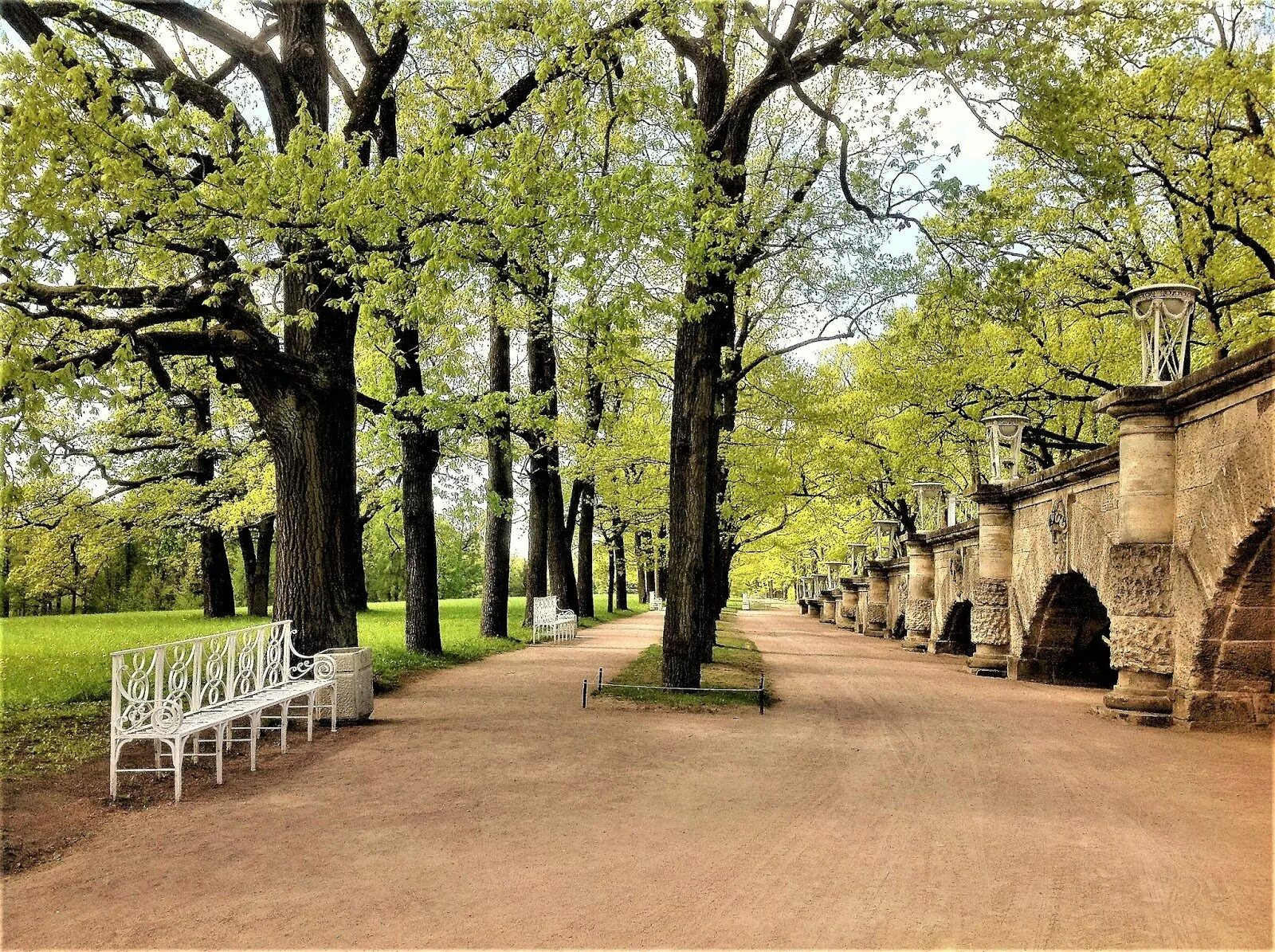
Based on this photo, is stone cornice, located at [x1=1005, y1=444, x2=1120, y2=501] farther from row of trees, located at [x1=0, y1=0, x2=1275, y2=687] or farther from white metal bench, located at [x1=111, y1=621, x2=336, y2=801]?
white metal bench, located at [x1=111, y1=621, x2=336, y2=801]

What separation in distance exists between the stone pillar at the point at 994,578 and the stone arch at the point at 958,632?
549 cm

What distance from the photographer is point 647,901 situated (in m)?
4.62

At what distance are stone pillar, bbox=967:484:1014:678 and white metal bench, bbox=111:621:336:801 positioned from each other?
12.3 m

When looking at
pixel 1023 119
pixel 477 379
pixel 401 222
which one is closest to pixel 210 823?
pixel 401 222

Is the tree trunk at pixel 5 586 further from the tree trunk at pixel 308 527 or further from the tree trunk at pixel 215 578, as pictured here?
the tree trunk at pixel 308 527

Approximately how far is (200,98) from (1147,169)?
1597cm

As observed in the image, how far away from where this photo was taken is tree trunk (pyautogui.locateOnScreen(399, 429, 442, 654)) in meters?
16.9

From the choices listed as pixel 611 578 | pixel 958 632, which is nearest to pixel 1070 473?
pixel 958 632

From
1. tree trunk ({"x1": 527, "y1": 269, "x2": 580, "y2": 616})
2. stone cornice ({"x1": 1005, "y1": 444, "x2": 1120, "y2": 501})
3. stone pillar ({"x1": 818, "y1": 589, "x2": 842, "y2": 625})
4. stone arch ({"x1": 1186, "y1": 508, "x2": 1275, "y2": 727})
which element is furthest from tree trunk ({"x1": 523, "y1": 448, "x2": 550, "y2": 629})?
stone pillar ({"x1": 818, "y1": 589, "x2": 842, "y2": 625})

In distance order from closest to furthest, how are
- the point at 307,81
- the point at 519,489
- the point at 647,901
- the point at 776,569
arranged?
the point at 647,901, the point at 307,81, the point at 519,489, the point at 776,569

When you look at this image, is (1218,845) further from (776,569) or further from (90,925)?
(776,569)

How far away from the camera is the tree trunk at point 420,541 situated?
16875 millimetres

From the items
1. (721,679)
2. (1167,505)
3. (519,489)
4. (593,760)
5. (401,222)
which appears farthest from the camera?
(519,489)

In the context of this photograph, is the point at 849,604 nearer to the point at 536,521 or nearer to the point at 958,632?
the point at 958,632
